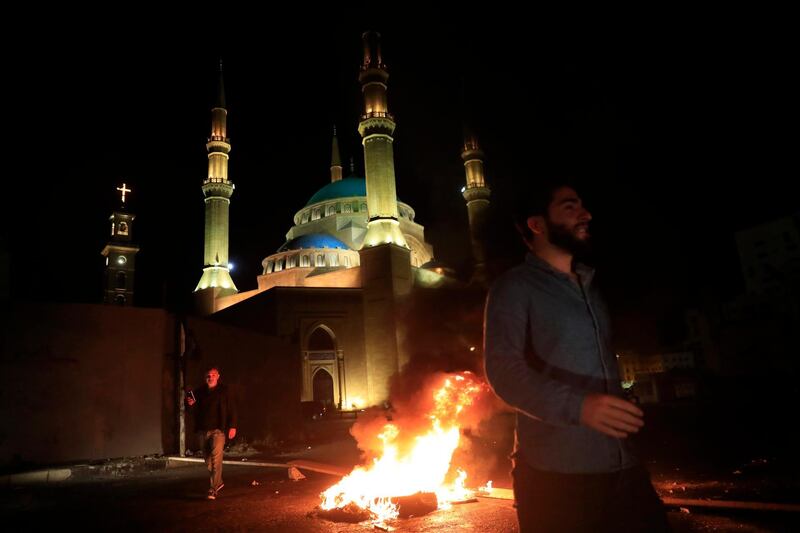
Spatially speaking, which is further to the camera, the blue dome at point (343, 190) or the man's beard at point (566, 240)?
the blue dome at point (343, 190)

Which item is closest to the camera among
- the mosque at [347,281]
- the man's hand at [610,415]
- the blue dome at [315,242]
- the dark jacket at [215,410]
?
the man's hand at [610,415]

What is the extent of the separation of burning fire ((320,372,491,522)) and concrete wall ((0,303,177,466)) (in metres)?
5.92

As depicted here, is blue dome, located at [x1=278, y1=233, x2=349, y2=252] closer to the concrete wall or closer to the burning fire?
the concrete wall

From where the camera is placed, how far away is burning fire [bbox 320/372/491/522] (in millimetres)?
5684

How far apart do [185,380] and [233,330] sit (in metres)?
2.66

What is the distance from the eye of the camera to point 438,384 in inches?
328

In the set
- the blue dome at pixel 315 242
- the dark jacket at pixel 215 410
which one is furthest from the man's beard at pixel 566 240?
the blue dome at pixel 315 242

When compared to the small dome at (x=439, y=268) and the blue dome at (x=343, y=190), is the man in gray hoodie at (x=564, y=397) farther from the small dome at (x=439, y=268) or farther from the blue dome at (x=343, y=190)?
the blue dome at (x=343, y=190)

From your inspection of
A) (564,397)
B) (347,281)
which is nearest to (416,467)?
(564,397)

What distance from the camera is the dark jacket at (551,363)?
5.25 ft

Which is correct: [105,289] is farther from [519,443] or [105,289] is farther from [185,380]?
[519,443]

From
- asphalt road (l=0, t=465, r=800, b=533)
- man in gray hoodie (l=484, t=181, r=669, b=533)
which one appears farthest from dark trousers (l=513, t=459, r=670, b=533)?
asphalt road (l=0, t=465, r=800, b=533)

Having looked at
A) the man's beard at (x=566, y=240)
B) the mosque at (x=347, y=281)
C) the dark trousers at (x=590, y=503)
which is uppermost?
the mosque at (x=347, y=281)

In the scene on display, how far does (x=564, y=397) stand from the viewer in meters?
1.54
